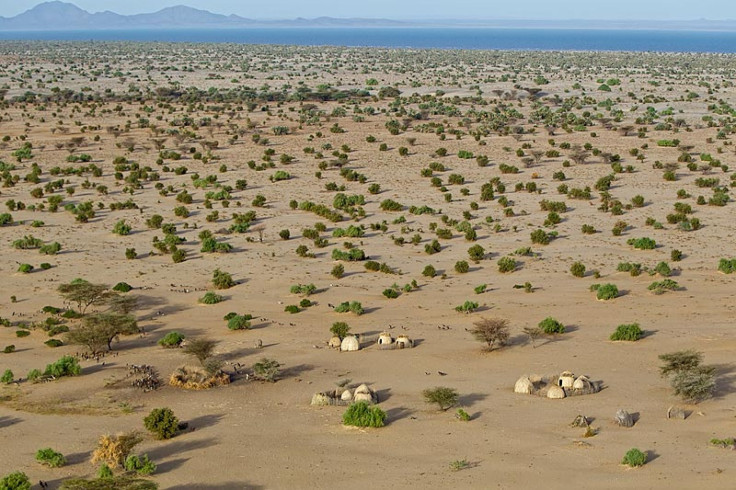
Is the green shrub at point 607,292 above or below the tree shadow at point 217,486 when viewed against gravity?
above

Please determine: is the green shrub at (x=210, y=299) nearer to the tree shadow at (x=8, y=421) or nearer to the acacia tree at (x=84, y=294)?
the acacia tree at (x=84, y=294)

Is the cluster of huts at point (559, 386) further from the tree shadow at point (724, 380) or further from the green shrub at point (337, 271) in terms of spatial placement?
the green shrub at point (337, 271)

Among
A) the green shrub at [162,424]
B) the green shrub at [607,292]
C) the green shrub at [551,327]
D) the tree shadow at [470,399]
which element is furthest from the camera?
the green shrub at [607,292]

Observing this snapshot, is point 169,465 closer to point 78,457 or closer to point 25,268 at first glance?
point 78,457

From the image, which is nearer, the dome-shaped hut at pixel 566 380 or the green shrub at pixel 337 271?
the dome-shaped hut at pixel 566 380

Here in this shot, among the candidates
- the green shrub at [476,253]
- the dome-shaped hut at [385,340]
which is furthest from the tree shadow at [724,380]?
the green shrub at [476,253]

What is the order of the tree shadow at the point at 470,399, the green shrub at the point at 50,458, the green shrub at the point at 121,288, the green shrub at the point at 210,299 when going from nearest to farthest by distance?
the green shrub at the point at 50,458 → the tree shadow at the point at 470,399 → the green shrub at the point at 210,299 → the green shrub at the point at 121,288

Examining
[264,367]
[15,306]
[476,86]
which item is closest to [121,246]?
[15,306]

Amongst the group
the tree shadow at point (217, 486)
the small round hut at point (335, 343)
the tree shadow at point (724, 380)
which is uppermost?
the tree shadow at point (217, 486)
